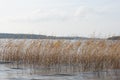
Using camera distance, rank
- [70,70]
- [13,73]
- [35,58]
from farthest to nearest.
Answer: [35,58] → [70,70] → [13,73]

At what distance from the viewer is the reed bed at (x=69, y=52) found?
17938mm

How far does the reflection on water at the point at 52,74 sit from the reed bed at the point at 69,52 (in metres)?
0.66

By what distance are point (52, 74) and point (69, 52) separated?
199 cm

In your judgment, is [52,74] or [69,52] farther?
[69,52]

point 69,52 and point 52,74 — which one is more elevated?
point 69,52

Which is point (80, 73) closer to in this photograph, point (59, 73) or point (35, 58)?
point (59, 73)

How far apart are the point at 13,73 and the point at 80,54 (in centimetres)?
405

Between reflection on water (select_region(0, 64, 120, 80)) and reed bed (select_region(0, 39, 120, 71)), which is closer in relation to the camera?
reflection on water (select_region(0, 64, 120, 80))

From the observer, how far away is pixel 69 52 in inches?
726

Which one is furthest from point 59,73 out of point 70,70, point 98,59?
point 98,59

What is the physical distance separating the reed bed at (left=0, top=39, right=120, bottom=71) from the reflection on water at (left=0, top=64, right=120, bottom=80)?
66cm

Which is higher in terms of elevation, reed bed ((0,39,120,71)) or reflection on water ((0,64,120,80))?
reed bed ((0,39,120,71))

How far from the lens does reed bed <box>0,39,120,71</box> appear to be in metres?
17.9

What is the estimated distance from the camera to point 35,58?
1978 centimetres
